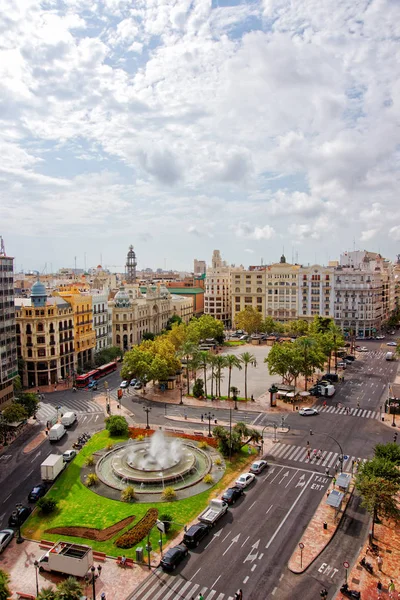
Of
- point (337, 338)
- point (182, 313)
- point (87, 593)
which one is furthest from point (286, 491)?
point (182, 313)

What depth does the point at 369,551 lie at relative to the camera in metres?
42.1

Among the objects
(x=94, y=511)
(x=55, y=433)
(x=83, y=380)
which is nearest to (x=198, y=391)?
(x=83, y=380)

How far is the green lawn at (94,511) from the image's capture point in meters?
45.5

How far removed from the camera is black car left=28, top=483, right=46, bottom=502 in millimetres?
53062

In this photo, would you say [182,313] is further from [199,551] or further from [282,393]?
[199,551]

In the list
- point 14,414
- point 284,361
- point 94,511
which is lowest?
point 94,511

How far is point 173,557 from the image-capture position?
132 feet

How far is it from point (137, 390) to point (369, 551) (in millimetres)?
65923

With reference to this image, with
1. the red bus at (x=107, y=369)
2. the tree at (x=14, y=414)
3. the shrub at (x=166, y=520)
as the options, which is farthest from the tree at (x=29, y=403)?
the shrub at (x=166, y=520)

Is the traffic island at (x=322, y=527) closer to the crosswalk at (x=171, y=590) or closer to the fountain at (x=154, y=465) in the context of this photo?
the crosswalk at (x=171, y=590)

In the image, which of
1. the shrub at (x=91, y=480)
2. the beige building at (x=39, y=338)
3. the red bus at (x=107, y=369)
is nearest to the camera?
the shrub at (x=91, y=480)

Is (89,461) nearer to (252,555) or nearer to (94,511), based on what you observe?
(94,511)

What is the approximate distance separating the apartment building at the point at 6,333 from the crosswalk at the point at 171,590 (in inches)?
2042

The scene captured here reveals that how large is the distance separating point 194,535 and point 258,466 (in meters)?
17.3
